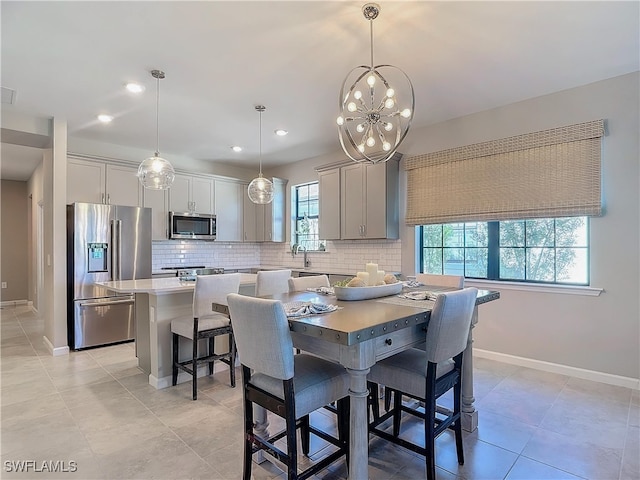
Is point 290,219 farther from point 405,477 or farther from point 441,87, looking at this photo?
point 405,477

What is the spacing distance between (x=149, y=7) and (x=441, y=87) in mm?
2457

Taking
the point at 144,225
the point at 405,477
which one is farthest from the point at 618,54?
the point at 144,225

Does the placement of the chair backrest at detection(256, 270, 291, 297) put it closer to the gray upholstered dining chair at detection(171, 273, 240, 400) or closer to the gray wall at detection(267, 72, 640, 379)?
the gray upholstered dining chair at detection(171, 273, 240, 400)

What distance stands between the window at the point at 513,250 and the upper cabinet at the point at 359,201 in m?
0.55

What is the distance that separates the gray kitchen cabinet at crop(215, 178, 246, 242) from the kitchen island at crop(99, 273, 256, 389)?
2.73m

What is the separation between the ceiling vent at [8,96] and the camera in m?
3.29

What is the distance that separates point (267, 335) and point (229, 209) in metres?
4.89

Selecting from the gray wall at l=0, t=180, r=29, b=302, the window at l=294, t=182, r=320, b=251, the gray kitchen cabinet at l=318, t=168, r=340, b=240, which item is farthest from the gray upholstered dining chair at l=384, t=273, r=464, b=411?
the gray wall at l=0, t=180, r=29, b=302

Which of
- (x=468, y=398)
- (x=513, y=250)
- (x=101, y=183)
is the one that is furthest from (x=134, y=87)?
(x=513, y=250)

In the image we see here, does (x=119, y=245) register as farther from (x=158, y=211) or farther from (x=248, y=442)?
(x=248, y=442)

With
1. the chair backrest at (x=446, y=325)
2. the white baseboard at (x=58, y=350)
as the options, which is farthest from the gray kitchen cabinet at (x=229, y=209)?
the chair backrest at (x=446, y=325)

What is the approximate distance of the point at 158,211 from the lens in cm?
529

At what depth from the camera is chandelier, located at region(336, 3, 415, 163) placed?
2.24 meters

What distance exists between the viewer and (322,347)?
165 cm
